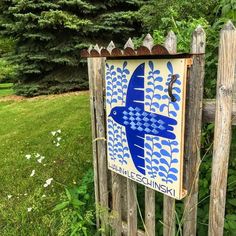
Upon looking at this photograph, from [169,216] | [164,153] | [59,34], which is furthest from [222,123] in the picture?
[59,34]

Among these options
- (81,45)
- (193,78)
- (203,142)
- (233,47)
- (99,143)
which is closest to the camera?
(233,47)

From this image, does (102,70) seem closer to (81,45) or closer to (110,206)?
(110,206)

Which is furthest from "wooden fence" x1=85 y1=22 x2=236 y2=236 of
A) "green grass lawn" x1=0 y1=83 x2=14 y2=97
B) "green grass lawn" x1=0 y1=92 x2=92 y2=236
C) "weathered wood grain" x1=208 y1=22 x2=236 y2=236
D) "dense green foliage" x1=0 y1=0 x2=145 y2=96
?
"green grass lawn" x1=0 y1=83 x2=14 y2=97

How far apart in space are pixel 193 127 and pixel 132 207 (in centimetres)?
75

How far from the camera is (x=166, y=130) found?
1590mm

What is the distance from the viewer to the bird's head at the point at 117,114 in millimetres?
1872

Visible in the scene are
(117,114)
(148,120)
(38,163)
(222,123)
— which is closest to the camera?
(222,123)

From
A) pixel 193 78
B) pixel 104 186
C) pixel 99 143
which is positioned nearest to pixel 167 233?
pixel 104 186

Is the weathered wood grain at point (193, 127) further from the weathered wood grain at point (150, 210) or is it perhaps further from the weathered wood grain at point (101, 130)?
the weathered wood grain at point (101, 130)

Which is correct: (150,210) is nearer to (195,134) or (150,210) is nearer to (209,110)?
(195,134)

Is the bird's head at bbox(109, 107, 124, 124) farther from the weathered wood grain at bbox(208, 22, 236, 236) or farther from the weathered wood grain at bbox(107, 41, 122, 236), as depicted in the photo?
the weathered wood grain at bbox(208, 22, 236, 236)

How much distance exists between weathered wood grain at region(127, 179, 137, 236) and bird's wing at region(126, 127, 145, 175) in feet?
0.63

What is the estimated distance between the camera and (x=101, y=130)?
2.14m

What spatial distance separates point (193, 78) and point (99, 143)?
3.00 ft
